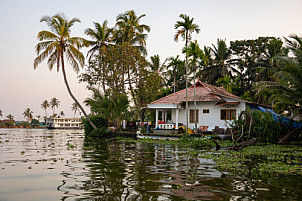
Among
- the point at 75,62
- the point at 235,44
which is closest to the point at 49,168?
the point at 75,62

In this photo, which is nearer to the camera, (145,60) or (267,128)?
(267,128)

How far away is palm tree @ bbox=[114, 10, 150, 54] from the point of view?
38188 mm

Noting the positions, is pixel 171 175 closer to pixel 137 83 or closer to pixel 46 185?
pixel 46 185

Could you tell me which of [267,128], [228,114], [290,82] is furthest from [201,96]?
[290,82]

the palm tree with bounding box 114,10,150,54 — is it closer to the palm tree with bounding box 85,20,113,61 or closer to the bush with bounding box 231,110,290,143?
the palm tree with bounding box 85,20,113,61

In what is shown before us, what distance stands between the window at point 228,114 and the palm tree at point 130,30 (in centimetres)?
1744

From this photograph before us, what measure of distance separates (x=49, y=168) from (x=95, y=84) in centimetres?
2634

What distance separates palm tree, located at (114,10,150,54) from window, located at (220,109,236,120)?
1744cm

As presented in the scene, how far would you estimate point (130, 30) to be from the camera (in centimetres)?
3812

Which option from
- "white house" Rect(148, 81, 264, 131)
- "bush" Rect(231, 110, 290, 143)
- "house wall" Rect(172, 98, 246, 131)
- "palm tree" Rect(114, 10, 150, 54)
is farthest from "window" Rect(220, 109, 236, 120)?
"palm tree" Rect(114, 10, 150, 54)

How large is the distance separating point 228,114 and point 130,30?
61.1 ft

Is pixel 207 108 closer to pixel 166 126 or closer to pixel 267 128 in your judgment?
pixel 166 126

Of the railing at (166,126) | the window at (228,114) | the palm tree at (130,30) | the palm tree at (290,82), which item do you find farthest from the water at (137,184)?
the palm tree at (130,30)

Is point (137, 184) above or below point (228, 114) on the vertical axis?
below
